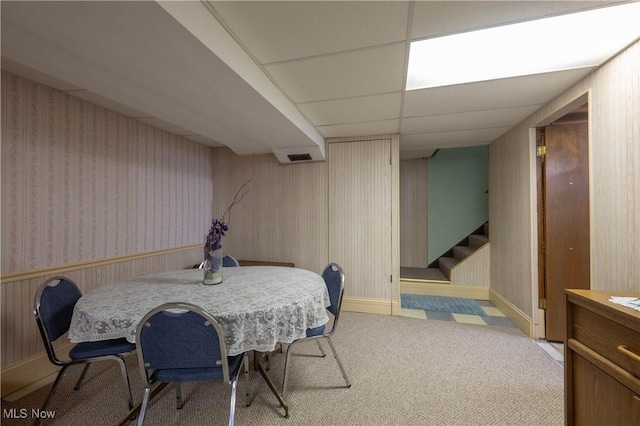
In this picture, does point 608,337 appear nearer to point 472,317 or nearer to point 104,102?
point 472,317

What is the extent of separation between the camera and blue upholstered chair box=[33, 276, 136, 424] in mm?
1395

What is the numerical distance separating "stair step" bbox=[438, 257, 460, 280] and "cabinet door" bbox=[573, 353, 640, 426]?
2.83m

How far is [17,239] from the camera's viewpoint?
1.80 meters

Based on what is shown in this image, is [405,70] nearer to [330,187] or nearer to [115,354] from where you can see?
[330,187]

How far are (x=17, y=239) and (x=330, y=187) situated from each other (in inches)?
115

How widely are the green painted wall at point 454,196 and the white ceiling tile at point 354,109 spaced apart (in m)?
2.50

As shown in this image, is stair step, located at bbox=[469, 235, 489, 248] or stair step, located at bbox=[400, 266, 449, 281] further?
stair step, located at bbox=[400, 266, 449, 281]

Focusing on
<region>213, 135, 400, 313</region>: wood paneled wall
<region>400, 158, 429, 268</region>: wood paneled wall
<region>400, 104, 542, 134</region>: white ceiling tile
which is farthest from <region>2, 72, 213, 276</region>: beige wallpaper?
<region>400, 158, 429, 268</region>: wood paneled wall

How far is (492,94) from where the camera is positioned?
2.08 m

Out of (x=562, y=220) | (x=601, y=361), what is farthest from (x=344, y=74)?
(x=562, y=220)

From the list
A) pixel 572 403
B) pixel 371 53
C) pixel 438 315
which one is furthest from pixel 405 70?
pixel 438 315

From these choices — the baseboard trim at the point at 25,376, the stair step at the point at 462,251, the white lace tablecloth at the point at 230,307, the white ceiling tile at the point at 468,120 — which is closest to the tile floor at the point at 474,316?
the stair step at the point at 462,251

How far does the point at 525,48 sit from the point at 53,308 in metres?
3.46

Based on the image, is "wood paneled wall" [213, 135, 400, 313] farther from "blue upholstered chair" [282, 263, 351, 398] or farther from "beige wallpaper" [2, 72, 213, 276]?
"blue upholstered chair" [282, 263, 351, 398]
